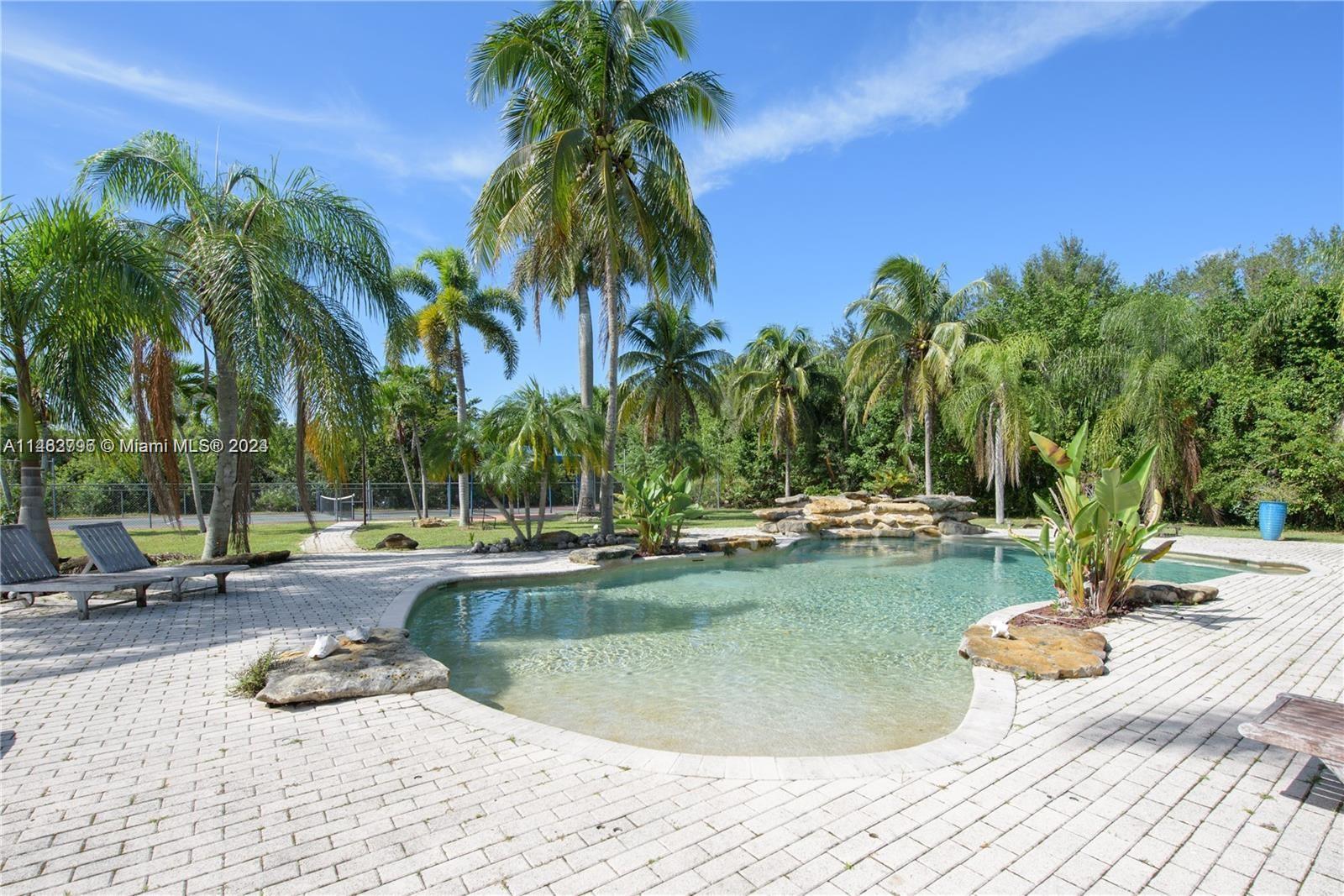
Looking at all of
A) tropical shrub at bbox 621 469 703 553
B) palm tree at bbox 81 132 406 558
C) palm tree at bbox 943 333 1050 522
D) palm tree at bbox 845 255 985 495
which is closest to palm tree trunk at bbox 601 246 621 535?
tropical shrub at bbox 621 469 703 553

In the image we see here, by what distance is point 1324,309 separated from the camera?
16609 millimetres

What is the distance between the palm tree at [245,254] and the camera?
9.38m

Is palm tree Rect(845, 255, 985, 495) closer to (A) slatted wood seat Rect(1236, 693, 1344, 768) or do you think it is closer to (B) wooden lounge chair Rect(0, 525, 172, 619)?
(A) slatted wood seat Rect(1236, 693, 1344, 768)

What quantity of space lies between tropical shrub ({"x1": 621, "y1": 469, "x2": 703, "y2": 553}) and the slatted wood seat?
33.2 feet

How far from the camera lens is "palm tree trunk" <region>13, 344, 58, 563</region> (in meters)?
8.57

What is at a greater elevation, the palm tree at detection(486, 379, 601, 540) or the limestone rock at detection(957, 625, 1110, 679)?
the palm tree at detection(486, 379, 601, 540)

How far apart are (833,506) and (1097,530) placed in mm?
12694

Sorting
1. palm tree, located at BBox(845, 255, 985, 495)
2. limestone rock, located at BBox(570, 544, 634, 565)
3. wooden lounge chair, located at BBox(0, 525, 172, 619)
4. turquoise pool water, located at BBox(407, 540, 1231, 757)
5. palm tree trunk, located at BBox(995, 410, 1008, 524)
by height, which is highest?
palm tree, located at BBox(845, 255, 985, 495)

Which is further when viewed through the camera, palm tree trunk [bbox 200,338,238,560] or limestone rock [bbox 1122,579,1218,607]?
palm tree trunk [bbox 200,338,238,560]

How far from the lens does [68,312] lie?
8.37m

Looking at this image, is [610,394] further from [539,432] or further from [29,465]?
[29,465]

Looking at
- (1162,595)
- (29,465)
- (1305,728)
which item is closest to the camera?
(1305,728)

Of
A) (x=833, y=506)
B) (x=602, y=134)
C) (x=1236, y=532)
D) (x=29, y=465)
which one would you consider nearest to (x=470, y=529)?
(x=833, y=506)

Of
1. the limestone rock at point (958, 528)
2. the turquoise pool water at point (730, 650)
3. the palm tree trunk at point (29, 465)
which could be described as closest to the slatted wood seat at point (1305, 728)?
the turquoise pool water at point (730, 650)
